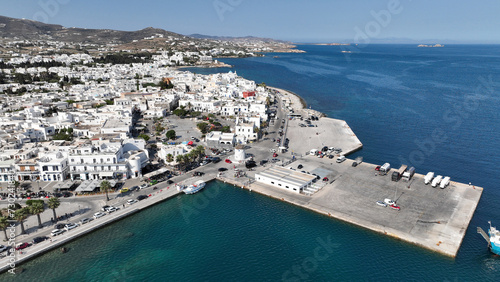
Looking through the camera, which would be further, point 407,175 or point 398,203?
point 407,175

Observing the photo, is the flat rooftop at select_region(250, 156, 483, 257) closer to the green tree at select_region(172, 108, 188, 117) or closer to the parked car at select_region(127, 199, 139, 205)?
the parked car at select_region(127, 199, 139, 205)

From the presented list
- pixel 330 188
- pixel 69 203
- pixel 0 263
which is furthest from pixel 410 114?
pixel 0 263

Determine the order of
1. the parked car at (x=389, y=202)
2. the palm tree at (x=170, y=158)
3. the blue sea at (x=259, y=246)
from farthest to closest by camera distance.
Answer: the palm tree at (x=170, y=158) < the parked car at (x=389, y=202) < the blue sea at (x=259, y=246)

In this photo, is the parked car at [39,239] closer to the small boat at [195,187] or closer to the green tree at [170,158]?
the small boat at [195,187]

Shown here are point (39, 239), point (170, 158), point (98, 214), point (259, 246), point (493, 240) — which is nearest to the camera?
point (39, 239)

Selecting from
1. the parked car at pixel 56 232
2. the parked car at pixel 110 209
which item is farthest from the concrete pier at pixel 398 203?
the parked car at pixel 56 232

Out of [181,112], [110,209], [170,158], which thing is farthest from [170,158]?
[181,112]

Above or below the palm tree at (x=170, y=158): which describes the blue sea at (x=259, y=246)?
below

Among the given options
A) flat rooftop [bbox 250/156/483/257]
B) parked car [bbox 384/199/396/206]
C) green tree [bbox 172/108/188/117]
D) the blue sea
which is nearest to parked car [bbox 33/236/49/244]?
the blue sea

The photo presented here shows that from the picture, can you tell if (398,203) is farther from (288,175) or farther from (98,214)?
(98,214)
